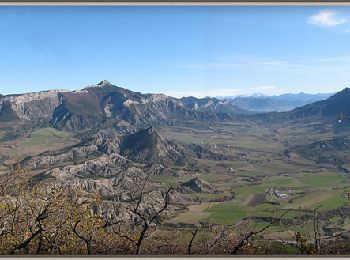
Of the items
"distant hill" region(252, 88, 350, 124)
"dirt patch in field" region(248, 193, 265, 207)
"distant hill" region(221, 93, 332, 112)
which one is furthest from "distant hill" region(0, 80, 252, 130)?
"dirt patch in field" region(248, 193, 265, 207)

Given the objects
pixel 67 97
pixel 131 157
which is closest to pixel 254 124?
pixel 67 97

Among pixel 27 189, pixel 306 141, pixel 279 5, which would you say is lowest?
pixel 306 141

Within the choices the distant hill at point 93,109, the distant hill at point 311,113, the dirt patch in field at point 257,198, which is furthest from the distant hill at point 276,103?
the dirt patch in field at point 257,198

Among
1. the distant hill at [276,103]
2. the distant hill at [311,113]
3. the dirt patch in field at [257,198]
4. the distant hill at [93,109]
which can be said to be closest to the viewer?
the dirt patch in field at [257,198]

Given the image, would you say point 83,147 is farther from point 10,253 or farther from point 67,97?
point 10,253

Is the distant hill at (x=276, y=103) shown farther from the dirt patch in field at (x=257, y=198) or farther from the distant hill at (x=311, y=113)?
the dirt patch in field at (x=257, y=198)

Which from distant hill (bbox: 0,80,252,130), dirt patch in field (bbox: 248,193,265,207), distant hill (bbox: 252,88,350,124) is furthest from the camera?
distant hill (bbox: 252,88,350,124)

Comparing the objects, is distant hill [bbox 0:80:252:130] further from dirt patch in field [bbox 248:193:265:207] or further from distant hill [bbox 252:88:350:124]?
dirt patch in field [bbox 248:193:265:207]

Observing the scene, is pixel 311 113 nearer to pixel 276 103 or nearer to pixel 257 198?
pixel 276 103

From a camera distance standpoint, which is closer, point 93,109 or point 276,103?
point 93,109

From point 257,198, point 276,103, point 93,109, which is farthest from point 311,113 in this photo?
point 257,198

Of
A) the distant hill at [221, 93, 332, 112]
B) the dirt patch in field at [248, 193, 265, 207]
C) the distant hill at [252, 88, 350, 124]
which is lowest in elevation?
the dirt patch in field at [248, 193, 265, 207]
